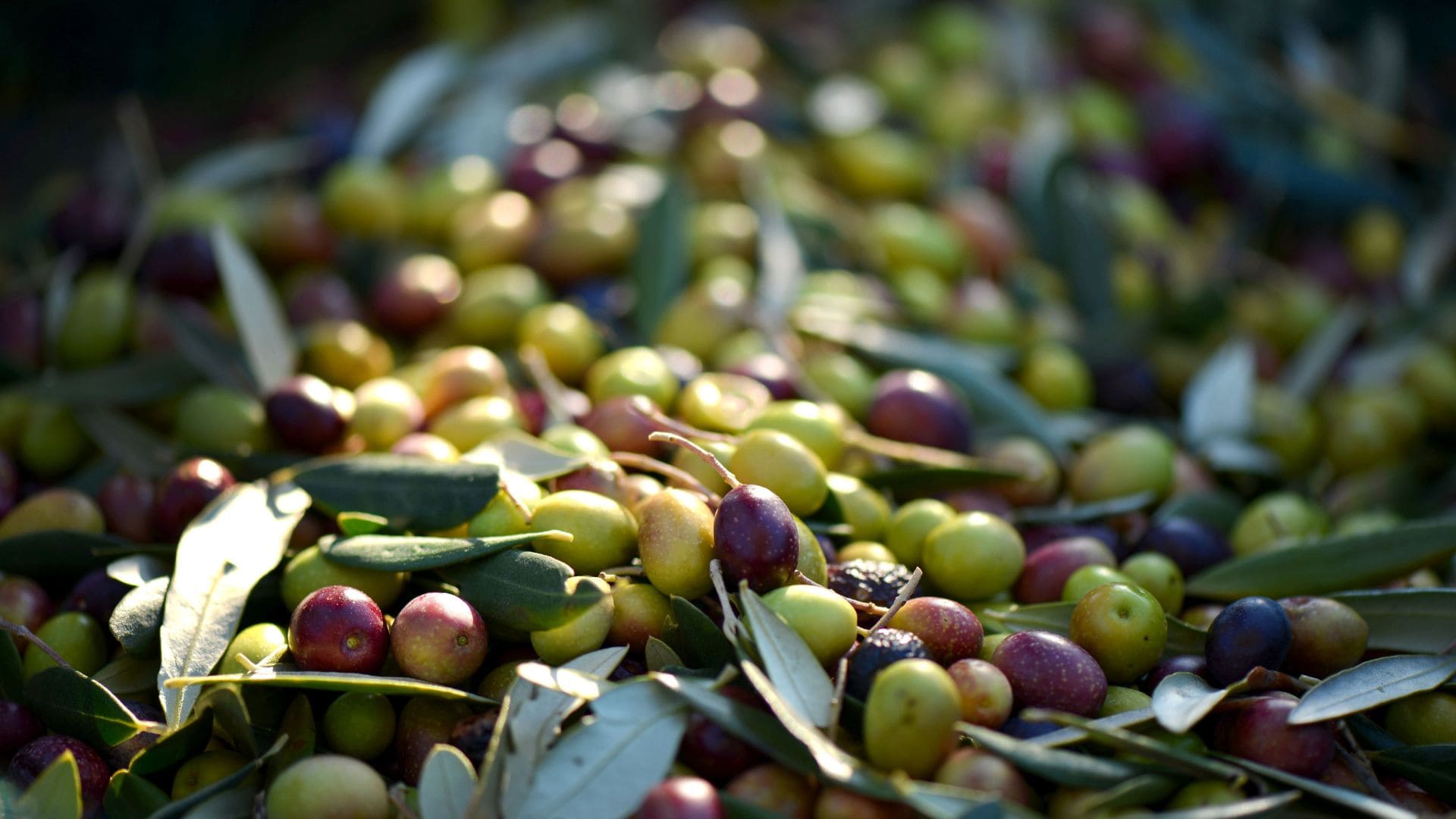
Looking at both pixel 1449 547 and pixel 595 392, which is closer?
pixel 1449 547

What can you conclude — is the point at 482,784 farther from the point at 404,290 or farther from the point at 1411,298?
the point at 1411,298

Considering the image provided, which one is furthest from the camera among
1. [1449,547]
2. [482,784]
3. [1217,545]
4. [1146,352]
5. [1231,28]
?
[1231,28]

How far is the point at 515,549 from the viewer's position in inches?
48.9

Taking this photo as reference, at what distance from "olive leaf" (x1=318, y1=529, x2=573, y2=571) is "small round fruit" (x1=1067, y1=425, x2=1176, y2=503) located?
84cm

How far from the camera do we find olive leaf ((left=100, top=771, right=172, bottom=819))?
1.10 metres

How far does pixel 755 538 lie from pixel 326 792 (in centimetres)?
Result: 48

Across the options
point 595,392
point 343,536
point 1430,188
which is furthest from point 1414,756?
point 1430,188

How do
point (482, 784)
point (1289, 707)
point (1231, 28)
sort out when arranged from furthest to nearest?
point (1231, 28), point (1289, 707), point (482, 784)

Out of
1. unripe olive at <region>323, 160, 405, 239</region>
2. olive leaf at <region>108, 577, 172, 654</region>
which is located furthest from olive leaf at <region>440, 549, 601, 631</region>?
unripe olive at <region>323, 160, 405, 239</region>

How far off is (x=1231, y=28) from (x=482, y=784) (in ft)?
9.08

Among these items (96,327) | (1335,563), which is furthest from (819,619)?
(96,327)

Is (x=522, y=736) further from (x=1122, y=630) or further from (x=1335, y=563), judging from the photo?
(x=1335, y=563)

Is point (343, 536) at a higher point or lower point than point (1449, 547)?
lower

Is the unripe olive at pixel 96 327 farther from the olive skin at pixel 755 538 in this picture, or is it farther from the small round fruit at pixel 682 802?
the small round fruit at pixel 682 802
